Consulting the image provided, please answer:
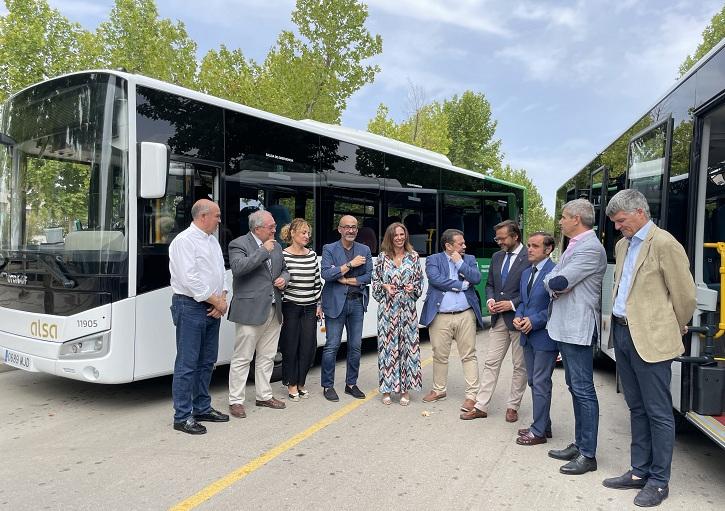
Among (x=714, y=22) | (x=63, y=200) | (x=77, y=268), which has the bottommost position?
(x=77, y=268)

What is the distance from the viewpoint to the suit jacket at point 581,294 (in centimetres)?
420

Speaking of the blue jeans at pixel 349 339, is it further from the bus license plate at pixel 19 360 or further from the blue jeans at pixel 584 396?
the bus license plate at pixel 19 360

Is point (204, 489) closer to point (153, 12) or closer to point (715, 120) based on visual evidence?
point (715, 120)

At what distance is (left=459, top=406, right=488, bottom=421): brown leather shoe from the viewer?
17.9 ft

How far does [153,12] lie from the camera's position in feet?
60.1

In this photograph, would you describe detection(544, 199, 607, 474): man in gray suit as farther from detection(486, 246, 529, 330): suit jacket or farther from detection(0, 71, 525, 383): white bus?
detection(0, 71, 525, 383): white bus

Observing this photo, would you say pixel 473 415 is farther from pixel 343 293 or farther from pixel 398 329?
pixel 343 293

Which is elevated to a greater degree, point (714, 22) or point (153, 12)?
point (714, 22)

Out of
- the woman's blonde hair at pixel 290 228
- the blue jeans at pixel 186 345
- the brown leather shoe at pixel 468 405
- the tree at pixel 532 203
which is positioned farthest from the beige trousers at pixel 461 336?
the tree at pixel 532 203

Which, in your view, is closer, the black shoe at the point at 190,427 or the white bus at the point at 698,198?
the white bus at the point at 698,198

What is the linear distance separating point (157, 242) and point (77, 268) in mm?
727

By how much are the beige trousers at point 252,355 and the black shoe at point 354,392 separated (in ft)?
3.06

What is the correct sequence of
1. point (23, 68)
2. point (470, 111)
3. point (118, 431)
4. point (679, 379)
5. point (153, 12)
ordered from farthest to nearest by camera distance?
point (470, 111) < point (153, 12) < point (23, 68) < point (118, 431) < point (679, 379)

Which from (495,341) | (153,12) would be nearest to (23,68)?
(153,12)
